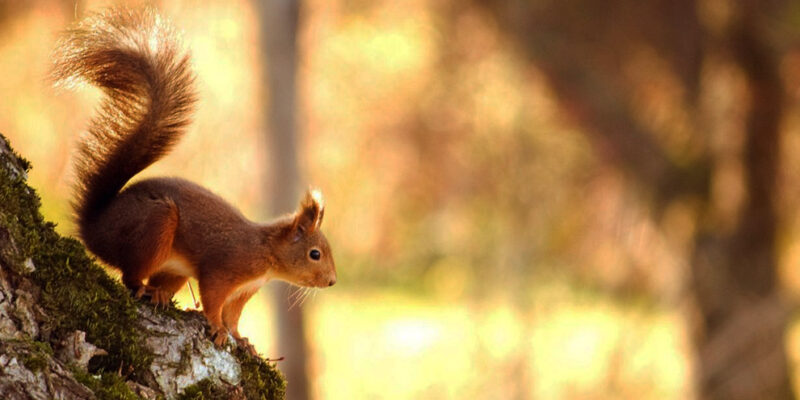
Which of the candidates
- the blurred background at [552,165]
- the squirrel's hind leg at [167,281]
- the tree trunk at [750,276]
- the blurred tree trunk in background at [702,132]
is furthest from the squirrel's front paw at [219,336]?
the tree trunk at [750,276]

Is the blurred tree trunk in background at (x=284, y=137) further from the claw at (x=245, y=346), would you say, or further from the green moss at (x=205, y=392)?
the green moss at (x=205, y=392)

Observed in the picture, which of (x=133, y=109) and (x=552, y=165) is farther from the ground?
(x=552, y=165)

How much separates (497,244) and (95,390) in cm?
612

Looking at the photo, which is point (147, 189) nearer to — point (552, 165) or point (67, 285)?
point (67, 285)

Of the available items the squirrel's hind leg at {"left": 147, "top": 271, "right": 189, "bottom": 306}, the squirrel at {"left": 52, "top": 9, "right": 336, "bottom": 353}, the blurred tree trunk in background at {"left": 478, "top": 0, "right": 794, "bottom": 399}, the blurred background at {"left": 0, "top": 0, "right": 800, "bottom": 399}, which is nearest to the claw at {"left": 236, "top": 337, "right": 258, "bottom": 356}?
the squirrel at {"left": 52, "top": 9, "right": 336, "bottom": 353}

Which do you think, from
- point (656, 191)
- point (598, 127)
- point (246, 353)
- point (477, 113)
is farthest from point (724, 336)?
point (246, 353)

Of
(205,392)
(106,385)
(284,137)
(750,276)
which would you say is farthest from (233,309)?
(750,276)

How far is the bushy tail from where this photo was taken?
156 cm

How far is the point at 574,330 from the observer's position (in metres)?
7.79

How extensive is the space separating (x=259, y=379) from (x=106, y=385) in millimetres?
272

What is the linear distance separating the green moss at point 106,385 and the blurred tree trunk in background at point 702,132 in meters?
5.32

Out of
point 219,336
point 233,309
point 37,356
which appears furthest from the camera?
point 233,309

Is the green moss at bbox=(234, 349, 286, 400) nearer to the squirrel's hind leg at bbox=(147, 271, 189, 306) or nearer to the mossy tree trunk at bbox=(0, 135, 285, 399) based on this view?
the mossy tree trunk at bbox=(0, 135, 285, 399)

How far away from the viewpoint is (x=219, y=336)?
1.48 metres
